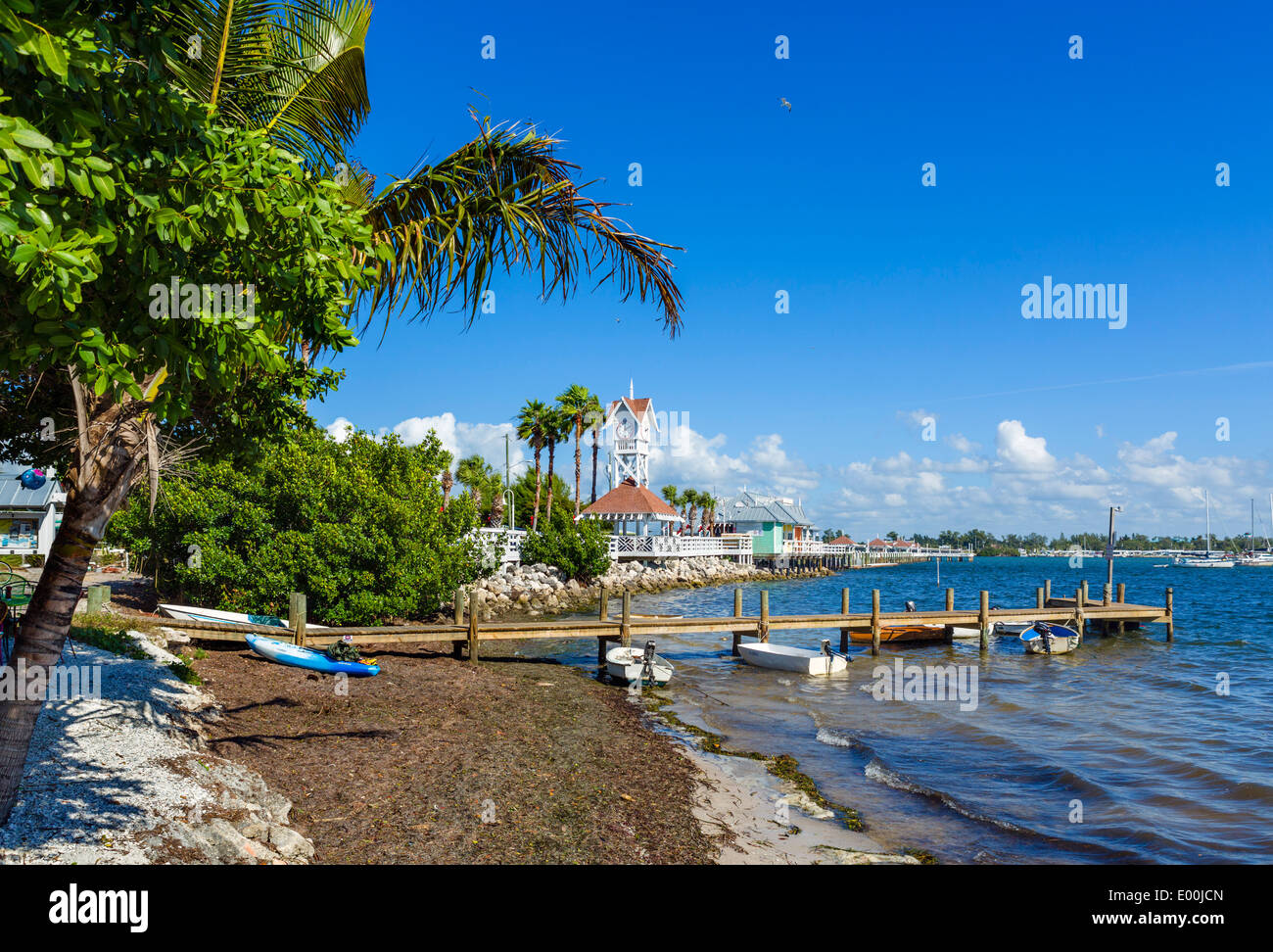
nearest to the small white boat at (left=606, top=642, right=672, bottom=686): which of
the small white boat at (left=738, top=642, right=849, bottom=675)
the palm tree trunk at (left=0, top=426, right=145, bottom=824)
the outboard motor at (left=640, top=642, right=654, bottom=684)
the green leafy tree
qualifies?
the outboard motor at (left=640, top=642, right=654, bottom=684)

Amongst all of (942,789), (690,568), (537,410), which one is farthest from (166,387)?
(690,568)

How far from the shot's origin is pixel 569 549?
46406 millimetres

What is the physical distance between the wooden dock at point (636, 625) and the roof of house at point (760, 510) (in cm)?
5777

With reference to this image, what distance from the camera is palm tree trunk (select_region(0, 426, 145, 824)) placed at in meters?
5.02

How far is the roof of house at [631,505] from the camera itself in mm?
63875

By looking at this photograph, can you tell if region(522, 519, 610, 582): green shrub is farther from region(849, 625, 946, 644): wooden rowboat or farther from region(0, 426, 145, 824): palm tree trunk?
region(0, 426, 145, 824): palm tree trunk

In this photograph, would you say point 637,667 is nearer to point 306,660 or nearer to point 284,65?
point 306,660

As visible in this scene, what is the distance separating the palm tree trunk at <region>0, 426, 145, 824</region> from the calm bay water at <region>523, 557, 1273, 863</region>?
393 inches

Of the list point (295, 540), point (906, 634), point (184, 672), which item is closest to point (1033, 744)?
point (906, 634)

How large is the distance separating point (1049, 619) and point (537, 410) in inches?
1494

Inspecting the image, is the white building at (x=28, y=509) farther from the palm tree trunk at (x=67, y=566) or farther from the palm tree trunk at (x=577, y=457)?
the palm tree trunk at (x=67, y=566)

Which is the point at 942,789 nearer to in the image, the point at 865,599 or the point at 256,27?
the point at 256,27

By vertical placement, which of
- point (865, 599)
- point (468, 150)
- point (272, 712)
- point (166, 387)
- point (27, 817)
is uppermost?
point (468, 150)
